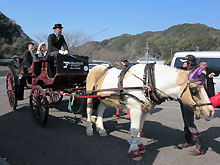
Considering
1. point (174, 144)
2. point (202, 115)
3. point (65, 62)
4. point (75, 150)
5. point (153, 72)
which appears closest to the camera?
point (202, 115)

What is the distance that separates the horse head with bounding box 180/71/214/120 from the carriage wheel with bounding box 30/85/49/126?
3059 mm

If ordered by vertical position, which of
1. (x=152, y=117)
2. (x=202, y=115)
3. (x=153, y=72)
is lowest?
(x=152, y=117)

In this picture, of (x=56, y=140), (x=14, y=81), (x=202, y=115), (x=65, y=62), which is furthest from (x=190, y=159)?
(x=14, y=81)

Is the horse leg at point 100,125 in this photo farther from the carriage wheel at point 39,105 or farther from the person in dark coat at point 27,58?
the person in dark coat at point 27,58

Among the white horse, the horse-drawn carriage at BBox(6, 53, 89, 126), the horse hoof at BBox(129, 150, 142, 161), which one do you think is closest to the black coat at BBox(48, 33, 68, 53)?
the horse-drawn carriage at BBox(6, 53, 89, 126)

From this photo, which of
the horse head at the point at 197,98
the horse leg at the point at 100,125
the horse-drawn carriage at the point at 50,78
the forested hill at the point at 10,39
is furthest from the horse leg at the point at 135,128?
the forested hill at the point at 10,39

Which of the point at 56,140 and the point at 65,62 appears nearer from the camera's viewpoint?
the point at 56,140

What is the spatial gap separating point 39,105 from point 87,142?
5.44ft

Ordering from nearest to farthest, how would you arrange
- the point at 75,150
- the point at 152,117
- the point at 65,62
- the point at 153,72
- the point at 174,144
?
the point at 153,72 < the point at 75,150 < the point at 174,144 < the point at 65,62 < the point at 152,117

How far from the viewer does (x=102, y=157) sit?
3.37 meters

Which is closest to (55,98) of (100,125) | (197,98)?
(100,125)

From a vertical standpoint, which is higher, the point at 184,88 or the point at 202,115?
the point at 184,88

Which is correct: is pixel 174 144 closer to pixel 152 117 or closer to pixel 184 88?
pixel 184 88

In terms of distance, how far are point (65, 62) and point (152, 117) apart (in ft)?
9.99
